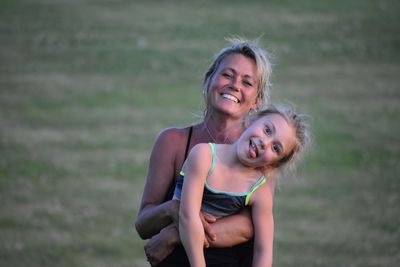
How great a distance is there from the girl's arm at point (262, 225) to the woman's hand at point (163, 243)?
1.08ft

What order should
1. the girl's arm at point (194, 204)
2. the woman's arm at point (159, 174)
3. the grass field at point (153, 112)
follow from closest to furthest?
the girl's arm at point (194, 204)
the woman's arm at point (159, 174)
the grass field at point (153, 112)

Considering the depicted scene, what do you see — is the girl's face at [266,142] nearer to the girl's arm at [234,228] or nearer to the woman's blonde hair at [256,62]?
the girl's arm at [234,228]

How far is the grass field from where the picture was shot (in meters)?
9.23

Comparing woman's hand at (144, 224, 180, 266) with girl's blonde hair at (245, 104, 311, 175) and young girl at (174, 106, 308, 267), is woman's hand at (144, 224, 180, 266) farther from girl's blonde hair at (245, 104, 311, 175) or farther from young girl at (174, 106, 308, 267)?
girl's blonde hair at (245, 104, 311, 175)

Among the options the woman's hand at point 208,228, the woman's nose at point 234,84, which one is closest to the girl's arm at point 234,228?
the woman's hand at point 208,228

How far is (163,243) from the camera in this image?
13.2 ft

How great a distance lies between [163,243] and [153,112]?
8.63 meters

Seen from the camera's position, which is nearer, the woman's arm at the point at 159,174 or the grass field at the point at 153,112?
the woman's arm at the point at 159,174

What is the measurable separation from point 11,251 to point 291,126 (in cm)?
519

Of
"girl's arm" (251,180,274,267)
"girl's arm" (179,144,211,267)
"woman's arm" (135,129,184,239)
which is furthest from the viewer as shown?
"woman's arm" (135,129,184,239)

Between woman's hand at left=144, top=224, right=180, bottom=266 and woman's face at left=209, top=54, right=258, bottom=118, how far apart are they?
1.96 ft

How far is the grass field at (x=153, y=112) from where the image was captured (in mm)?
9227

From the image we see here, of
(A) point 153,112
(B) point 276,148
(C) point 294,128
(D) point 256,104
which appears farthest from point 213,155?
(A) point 153,112

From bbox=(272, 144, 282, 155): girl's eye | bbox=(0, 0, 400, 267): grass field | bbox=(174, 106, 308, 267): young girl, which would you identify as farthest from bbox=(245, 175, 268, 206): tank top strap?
bbox=(0, 0, 400, 267): grass field
